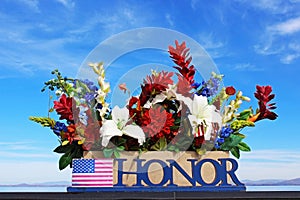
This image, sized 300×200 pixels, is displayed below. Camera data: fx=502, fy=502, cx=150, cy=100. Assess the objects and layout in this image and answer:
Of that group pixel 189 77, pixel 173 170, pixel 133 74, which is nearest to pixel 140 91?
pixel 133 74

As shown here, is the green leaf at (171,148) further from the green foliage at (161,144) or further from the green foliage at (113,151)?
the green foliage at (113,151)

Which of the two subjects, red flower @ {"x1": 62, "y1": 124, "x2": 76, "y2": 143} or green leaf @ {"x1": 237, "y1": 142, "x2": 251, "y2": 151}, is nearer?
red flower @ {"x1": 62, "y1": 124, "x2": 76, "y2": 143}

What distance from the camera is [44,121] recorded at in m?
2.60

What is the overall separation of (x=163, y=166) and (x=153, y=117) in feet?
0.82

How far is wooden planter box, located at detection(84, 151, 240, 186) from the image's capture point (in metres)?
2.48

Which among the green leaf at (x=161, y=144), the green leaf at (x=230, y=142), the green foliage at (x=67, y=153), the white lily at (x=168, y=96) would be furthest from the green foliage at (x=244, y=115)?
the green foliage at (x=67, y=153)

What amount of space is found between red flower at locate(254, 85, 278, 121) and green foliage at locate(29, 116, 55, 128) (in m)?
1.09

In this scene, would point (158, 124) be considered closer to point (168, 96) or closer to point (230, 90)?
point (168, 96)

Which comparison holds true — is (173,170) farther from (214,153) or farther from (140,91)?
(140,91)

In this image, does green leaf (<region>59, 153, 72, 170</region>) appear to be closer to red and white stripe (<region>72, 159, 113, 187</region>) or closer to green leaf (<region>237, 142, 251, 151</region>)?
red and white stripe (<region>72, 159, 113, 187</region>)

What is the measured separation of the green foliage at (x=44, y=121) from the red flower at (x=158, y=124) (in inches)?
19.2

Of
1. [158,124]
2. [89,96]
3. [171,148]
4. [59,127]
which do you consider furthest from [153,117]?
[59,127]

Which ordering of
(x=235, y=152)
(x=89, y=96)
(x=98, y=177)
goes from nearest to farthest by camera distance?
(x=98, y=177) → (x=89, y=96) → (x=235, y=152)

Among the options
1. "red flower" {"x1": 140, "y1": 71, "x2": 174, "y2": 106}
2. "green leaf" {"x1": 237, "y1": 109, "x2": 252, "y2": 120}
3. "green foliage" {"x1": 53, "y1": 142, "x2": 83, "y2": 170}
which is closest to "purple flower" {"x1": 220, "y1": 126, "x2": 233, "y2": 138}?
"green leaf" {"x1": 237, "y1": 109, "x2": 252, "y2": 120}
